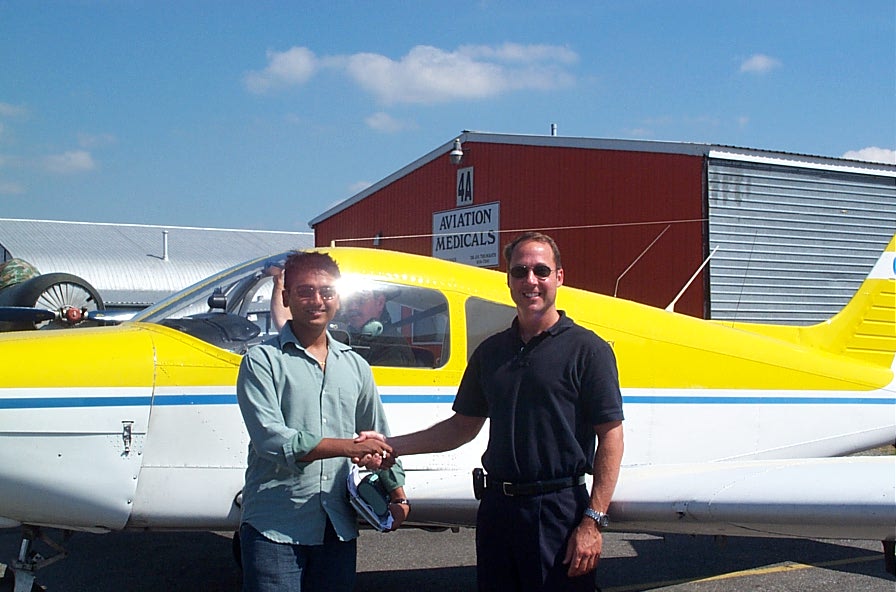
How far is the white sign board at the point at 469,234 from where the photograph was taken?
1609cm

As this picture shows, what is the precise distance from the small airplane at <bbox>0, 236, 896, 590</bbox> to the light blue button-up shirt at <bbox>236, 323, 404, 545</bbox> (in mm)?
1383

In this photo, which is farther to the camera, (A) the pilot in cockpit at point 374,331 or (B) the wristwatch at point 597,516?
(A) the pilot in cockpit at point 374,331

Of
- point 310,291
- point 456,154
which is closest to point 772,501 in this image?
point 310,291

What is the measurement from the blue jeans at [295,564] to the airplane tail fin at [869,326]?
13.8 ft

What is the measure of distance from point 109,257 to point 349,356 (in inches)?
1539

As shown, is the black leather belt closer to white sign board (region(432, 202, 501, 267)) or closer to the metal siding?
the metal siding

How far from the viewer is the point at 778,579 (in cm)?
530

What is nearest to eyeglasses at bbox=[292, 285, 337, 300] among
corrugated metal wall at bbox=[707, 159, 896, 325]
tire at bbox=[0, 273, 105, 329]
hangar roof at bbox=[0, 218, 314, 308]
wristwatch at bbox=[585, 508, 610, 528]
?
wristwatch at bbox=[585, 508, 610, 528]

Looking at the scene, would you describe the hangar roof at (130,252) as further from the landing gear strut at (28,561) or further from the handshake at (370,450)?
the handshake at (370,450)

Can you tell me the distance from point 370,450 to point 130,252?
40406 mm

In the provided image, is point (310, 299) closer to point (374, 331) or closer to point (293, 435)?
point (293, 435)

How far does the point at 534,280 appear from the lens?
2.58 m

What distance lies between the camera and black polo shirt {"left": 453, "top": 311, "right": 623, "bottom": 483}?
2.47 metres

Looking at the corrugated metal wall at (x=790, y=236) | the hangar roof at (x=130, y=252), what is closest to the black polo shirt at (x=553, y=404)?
the corrugated metal wall at (x=790, y=236)
